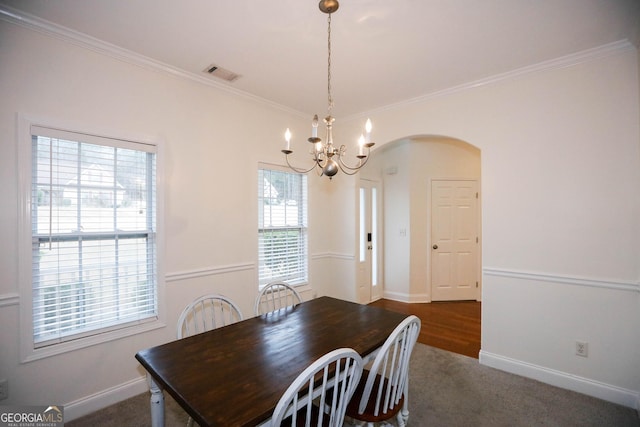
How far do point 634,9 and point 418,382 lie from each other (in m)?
3.09

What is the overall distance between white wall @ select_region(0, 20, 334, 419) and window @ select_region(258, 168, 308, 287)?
0.63 ft

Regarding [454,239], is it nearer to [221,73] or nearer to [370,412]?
[370,412]

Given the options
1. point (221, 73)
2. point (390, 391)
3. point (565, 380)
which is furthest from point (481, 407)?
point (221, 73)

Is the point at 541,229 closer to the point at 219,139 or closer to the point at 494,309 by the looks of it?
the point at 494,309

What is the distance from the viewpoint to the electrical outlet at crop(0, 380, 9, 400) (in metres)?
1.78

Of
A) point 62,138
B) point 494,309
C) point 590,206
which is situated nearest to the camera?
point 62,138

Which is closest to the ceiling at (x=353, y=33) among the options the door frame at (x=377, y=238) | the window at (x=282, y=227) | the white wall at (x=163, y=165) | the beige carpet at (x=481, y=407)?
the white wall at (x=163, y=165)

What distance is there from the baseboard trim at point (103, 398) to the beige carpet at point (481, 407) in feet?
0.13

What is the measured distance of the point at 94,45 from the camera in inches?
83.4

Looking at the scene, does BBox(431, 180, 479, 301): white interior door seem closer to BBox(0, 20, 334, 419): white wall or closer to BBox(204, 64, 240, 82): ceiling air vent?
BBox(0, 20, 334, 419): white wall

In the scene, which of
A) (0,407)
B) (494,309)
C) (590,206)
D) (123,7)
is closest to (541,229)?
(590,206)

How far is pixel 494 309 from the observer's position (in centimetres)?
277

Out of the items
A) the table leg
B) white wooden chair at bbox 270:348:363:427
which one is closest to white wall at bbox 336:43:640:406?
white wooden chair at bbox 270:348:363:427

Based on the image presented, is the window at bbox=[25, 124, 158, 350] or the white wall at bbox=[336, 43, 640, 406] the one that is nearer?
the window at bbox=[25, 124, 158, 350]
